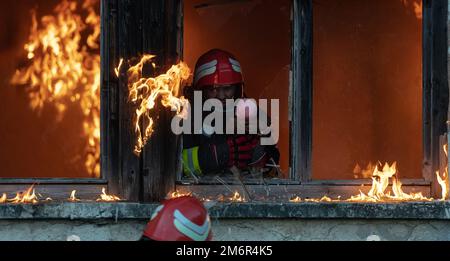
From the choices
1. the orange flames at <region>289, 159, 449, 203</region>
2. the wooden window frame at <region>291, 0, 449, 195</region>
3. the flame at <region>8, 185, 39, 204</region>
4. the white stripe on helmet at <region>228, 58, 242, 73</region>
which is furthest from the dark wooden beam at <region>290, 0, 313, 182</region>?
the flame at <region>8, 185, 39, 204</region>

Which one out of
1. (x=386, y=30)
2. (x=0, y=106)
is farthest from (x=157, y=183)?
(x=386, y=30)

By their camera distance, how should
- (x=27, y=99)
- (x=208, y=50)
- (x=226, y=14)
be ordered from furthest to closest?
(x=226, y=14), (x=208, y=50), (x=27, y=99)

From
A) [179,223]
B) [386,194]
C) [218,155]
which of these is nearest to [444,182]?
[386,194]

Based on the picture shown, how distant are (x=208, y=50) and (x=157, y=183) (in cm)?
202

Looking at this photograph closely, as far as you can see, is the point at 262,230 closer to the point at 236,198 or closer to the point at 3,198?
the point at 236,198

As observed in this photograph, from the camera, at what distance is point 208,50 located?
350 inches

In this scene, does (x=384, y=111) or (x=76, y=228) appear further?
(x=384, y=111)

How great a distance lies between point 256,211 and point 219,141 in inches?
44.2

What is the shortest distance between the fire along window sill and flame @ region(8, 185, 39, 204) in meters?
0.15

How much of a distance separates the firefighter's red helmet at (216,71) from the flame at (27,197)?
69.5 inches

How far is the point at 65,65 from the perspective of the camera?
26.3 ft

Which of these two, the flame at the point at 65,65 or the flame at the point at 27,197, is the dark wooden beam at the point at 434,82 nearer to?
the flame at the point at 65,65

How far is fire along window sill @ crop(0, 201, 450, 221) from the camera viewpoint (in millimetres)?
6973
